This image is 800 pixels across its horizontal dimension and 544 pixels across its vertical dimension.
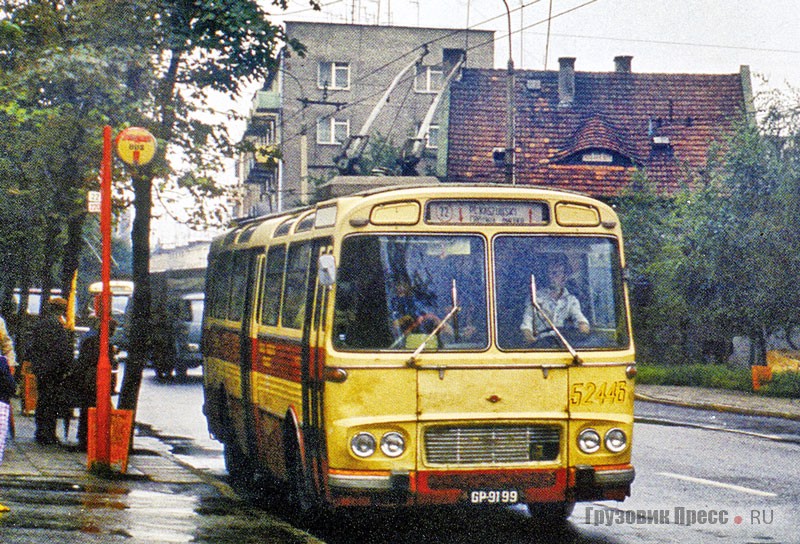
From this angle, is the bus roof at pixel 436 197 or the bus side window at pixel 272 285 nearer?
the bus roof at pixel 436 197

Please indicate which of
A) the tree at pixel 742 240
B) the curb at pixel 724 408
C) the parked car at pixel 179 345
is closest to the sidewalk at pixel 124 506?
the curb at pixel 724 408

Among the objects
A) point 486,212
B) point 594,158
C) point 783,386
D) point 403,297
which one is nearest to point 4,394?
point 403,297

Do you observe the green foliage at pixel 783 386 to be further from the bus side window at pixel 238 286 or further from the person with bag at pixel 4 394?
the person with bag at pixel 4 394

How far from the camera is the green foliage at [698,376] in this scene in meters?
33.0

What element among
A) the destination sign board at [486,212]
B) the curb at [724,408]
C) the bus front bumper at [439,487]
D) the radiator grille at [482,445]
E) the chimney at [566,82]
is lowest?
the curb at [724,408]

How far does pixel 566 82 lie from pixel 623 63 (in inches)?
171

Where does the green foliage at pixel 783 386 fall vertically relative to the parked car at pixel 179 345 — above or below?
below

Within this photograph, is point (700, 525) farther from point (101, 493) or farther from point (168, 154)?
point (168, 154)

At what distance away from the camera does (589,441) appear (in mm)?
10344

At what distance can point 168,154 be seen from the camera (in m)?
17.8

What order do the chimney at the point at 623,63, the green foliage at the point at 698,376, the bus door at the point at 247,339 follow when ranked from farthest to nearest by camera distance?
the chimney at the point at 623,63 → the green foliage at the point at 698,376 → the bus door at the point at 247,339

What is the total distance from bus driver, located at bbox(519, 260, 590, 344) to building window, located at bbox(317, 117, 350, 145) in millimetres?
57806

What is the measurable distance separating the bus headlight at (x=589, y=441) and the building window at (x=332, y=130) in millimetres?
58146

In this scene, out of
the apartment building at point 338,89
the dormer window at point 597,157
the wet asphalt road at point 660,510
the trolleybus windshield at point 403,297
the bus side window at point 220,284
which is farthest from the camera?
the apartment building at point 338,89
